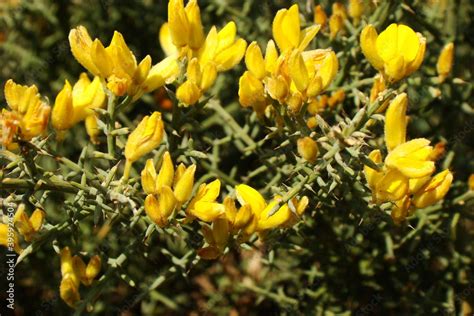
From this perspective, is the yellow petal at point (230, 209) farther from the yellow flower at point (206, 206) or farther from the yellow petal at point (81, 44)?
the yellow petal at point (81, 44)

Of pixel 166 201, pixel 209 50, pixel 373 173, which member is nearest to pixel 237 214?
pixel 166 201

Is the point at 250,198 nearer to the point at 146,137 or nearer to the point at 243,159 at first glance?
the point at 146,137

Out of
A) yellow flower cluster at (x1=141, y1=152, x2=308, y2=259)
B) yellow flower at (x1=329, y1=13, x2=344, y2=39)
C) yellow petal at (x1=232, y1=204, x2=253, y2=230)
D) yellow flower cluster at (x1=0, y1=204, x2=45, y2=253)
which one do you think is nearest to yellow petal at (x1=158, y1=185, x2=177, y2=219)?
yellow flower cluster at (x1=141, y1=152, x2=308, y2=259)

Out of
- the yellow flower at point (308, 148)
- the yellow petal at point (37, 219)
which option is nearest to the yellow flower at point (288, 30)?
the yellow flower at point (308, 148)

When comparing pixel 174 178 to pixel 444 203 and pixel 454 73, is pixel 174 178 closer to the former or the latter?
pixel 444 203

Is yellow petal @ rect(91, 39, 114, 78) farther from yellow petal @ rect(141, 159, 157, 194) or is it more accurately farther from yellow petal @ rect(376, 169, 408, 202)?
yellow petal @ rect(376, 169, 408, 202)

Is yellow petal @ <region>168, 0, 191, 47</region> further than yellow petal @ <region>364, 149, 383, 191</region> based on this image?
Yes
